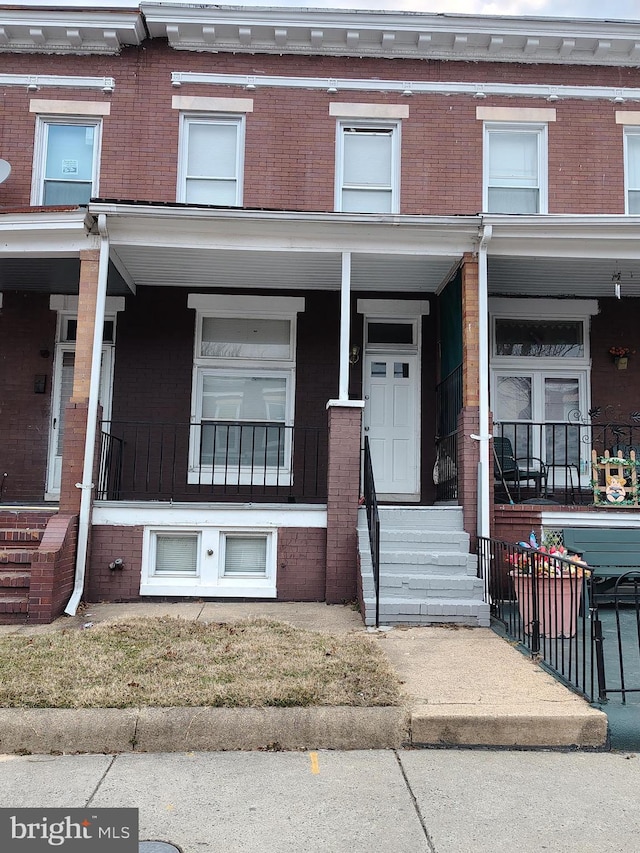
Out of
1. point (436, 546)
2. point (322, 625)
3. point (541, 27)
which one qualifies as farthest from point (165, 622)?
A: point (541, 27)

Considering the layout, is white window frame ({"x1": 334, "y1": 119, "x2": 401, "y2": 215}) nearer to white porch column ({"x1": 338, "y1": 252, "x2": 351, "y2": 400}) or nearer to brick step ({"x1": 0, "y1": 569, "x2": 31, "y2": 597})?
white porch column ({"x1": 338, "y1": 252, "x2": 351, "y2": 400})

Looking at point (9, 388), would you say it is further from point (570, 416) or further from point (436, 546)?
point (570, 416)

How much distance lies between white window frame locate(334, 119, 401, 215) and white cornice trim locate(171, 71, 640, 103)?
1.66ft

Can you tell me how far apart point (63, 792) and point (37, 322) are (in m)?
8.34

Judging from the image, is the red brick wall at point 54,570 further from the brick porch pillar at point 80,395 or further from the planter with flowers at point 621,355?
the planter with flowers at point 621,355

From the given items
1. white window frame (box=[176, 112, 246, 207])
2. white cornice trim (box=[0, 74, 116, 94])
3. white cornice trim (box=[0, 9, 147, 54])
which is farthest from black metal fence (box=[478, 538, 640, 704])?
white cornice trim (box=[0, 9, 147, 54])

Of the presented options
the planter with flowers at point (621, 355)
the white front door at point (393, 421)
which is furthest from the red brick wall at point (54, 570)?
the planter with flowers at point (621, 355)

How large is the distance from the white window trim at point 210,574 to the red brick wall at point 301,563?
0.10 m

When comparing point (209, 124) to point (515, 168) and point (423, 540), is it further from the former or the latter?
point (423, 540)

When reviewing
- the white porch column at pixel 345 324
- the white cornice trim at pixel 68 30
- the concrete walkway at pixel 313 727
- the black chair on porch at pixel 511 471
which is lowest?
the concrete walkway at pixel 313 727

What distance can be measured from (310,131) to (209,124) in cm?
162

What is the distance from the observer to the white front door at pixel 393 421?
34.1 ft

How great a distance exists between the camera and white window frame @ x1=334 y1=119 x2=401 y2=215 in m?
10.9

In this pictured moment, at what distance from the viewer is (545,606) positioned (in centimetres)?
641
